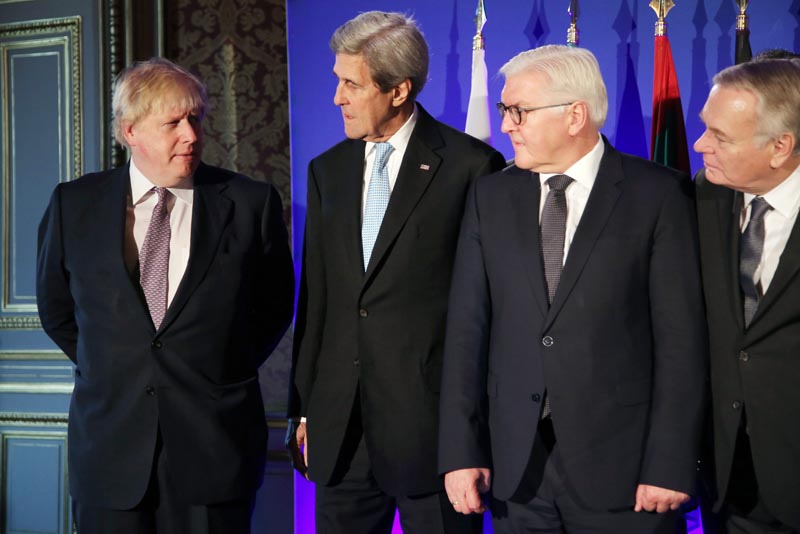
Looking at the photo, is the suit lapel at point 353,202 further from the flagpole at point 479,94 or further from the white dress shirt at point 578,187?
the flagpole at point 479,94

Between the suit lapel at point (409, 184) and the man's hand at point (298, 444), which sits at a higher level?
the suit lapel at point (409, 184)

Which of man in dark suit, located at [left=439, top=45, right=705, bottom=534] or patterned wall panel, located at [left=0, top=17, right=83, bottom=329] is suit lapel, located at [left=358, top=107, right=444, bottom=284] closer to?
man in dark suit, located at [left=439, top=45, right=705, bottom=534]

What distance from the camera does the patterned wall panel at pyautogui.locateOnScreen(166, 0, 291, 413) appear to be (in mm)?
3988

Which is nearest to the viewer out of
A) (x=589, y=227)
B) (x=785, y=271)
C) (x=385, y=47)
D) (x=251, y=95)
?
(x=785, y=271)

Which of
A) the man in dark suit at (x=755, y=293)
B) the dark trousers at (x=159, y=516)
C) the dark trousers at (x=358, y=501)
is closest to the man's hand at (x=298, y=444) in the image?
the dark trousers at (x=358, y=501)

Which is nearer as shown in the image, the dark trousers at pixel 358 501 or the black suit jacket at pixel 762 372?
the black suit jacket at pixel 762 372

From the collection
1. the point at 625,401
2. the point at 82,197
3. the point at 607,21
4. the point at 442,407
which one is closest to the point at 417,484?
the point at 442,407

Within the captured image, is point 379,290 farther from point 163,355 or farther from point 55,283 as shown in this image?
point 55,283

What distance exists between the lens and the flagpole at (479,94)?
3344 mm

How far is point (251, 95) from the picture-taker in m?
4.00

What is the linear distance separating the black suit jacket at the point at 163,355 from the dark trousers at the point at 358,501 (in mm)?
243

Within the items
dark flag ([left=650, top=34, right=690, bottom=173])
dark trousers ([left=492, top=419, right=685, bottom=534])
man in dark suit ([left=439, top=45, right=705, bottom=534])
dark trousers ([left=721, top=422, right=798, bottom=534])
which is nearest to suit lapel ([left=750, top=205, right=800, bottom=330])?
man in dark suit ([left=439, top=45, right=705, bottom=534])


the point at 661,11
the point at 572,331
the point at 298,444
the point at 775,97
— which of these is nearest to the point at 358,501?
the point at 298,444

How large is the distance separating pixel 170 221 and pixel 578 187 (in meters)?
1.12
